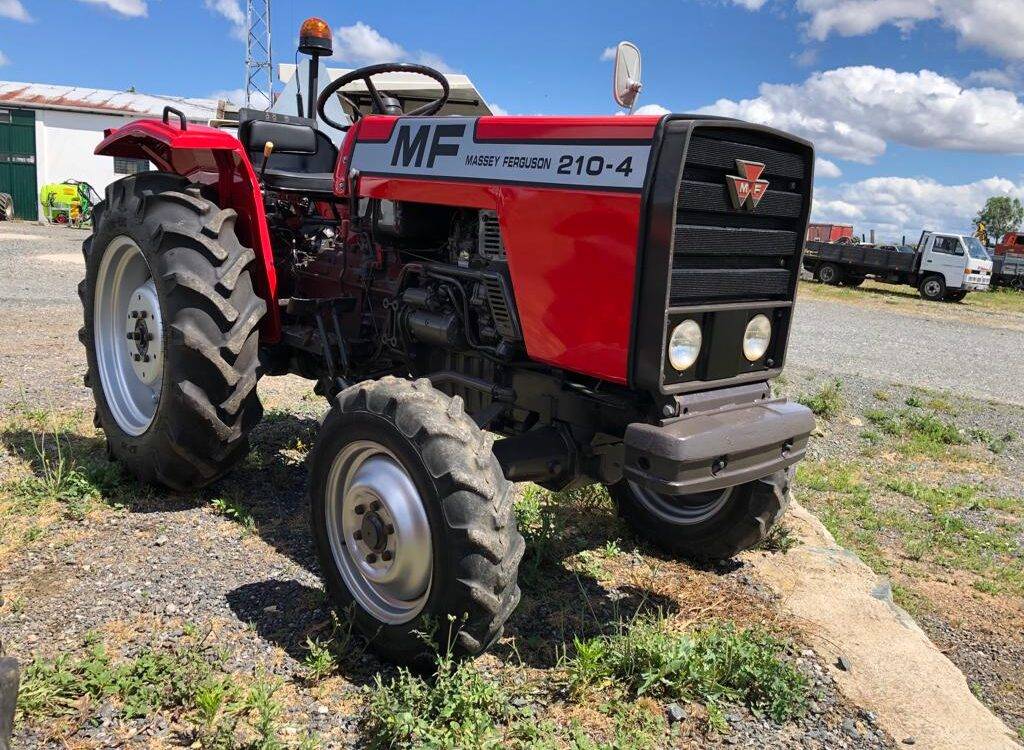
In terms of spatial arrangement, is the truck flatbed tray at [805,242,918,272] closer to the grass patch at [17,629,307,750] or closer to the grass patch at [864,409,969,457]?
the grass patch at [864,409,969,457]

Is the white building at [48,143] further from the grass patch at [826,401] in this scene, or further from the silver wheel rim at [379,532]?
the silver wheel rim at [379,532]

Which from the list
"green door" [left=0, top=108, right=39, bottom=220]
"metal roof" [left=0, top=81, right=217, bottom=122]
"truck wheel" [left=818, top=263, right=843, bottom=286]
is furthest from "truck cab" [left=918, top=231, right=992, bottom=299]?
"green door" [left=0, top=108, right=39, bottom=220]

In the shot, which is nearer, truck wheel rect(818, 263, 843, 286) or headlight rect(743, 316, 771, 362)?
headlight rect(743, 316, 771, 362)

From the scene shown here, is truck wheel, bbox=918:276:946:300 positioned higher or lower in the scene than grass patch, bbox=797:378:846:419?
higher

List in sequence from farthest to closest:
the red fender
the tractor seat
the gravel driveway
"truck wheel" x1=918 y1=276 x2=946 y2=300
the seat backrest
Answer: "truck wheel" x1=918 y1=276 x2=946 y2=300 < the gravel driveway < the seat backrest < the tractor seat < the red fender

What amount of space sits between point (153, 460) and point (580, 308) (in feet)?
7.51

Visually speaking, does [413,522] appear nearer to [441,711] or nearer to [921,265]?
[441,711]

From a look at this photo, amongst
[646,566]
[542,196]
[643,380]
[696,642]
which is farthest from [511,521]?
[646,566]

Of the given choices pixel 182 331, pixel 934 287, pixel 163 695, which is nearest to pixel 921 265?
pixel 934 287

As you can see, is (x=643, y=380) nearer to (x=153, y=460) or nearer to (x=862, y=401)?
(x=153, y=460)

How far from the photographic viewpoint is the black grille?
272cm

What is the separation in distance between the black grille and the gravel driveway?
6.66m

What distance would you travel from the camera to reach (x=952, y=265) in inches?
890

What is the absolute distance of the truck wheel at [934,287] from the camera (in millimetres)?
22984
